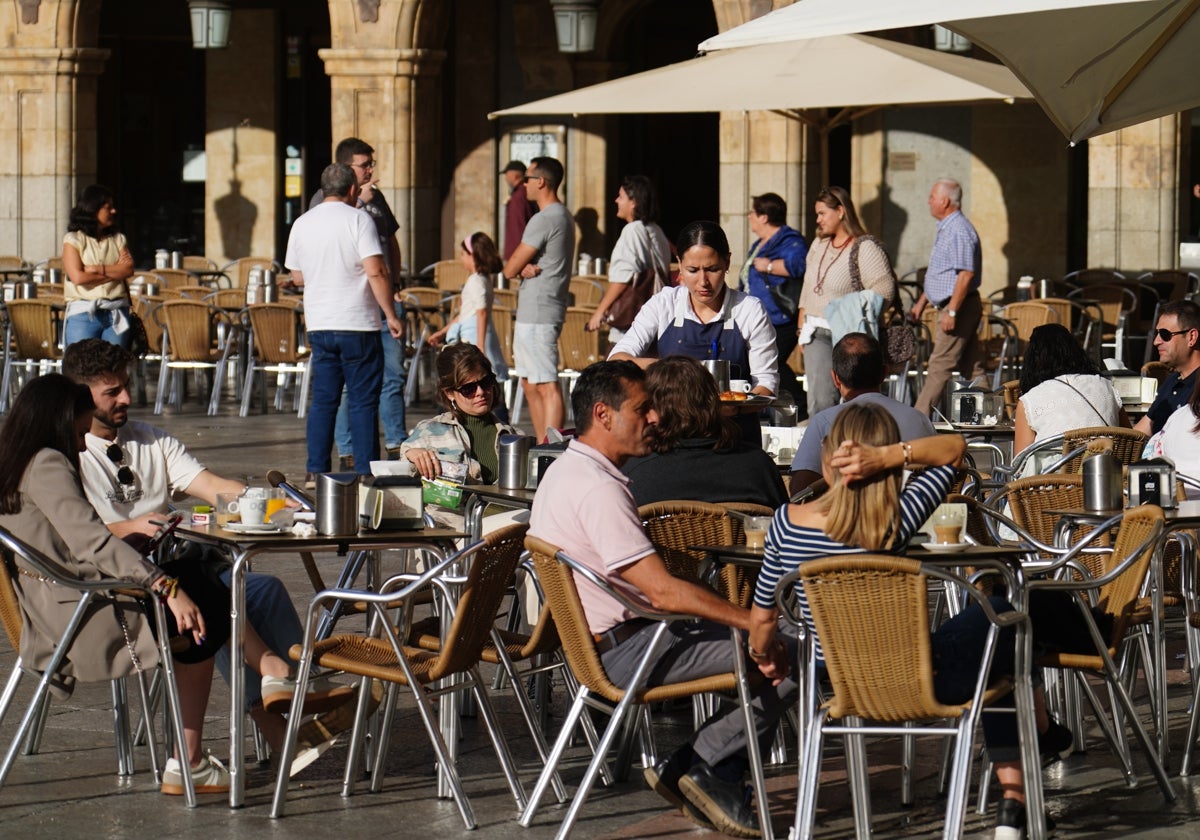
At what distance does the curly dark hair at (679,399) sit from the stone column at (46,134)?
1651cm

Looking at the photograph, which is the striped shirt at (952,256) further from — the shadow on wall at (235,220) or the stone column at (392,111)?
the shadow on wall at (235,220)

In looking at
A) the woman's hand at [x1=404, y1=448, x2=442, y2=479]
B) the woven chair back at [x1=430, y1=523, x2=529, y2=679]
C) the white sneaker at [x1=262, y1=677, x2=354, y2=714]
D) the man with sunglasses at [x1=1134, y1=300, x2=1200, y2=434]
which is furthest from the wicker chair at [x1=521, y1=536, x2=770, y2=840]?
the man with sunglasses at [x1=1134, y1=300, x2=1200, y2=434]

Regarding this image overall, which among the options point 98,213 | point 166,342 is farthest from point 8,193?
point 98,213

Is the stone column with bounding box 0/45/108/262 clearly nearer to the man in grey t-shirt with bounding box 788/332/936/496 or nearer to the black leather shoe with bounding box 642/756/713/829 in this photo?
the man in grey t-shirt with bounding box 788/332/936/496

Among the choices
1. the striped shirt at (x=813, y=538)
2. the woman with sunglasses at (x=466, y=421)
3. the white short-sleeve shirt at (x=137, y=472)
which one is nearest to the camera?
the striped shirt at (x=813, y=538)

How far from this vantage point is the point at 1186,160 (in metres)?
18.5

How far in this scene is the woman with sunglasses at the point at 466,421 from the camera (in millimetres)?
7754

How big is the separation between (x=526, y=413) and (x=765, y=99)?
188 inches

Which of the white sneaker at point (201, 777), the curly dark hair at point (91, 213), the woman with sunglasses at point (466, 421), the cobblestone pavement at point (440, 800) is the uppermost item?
the curly dark hair at point (91, 213)

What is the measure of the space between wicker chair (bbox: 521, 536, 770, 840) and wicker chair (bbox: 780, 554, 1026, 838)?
248 mm

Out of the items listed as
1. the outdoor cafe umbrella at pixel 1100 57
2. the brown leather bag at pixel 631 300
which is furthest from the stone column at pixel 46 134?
the outdoor cafe umbrella at pixel 1100 57

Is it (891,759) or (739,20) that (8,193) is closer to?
(739,20)

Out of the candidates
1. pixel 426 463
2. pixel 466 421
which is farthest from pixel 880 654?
pixel 466 421

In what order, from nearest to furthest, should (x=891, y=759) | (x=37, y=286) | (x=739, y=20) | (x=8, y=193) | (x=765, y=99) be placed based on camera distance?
(x=891, y=759), (x=765, y=99), (x=37, y=286), (x=739, y=20), (x=8, y=193)
